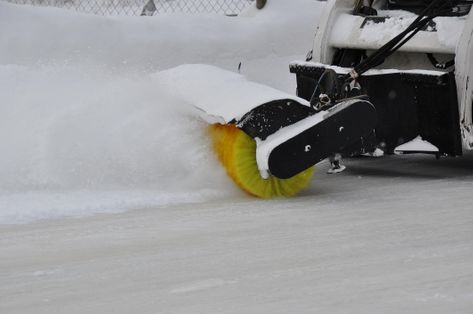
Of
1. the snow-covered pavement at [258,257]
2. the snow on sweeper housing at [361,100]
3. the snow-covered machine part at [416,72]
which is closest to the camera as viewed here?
the snow-covered pavement at [258,257]

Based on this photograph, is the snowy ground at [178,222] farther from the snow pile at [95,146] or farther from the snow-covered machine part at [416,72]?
the snow-covered machine part at [416,72]

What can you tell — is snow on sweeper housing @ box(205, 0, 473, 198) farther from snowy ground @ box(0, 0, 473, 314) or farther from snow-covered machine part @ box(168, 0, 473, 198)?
snowy ground @ box(0, 0, 473, 314)

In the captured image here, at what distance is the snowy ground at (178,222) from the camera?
12.2ft

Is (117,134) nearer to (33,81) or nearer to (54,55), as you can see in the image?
(33,81)

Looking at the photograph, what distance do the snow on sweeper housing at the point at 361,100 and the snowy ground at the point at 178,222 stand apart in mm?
210

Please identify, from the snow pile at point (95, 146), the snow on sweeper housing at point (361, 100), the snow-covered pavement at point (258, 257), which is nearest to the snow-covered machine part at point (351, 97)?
the snow on sweeper housing at point (361, 100)

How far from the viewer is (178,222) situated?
510cm

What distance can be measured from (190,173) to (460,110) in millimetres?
1563

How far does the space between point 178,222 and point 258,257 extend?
2.96 feet

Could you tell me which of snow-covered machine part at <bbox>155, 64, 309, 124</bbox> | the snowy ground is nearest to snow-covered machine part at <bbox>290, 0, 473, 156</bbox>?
the snowy ground

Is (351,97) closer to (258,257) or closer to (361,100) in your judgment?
(361,100)

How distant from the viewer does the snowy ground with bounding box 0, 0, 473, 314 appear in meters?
3.73

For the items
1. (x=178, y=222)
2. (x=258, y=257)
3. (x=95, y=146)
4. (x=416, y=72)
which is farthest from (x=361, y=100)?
(x=258, y=257)

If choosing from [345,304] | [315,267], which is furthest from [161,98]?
[345,304]
